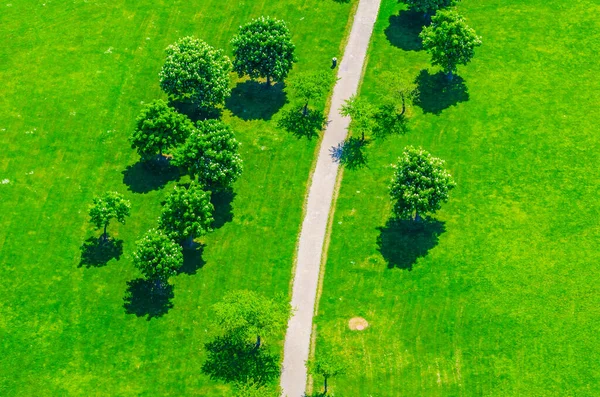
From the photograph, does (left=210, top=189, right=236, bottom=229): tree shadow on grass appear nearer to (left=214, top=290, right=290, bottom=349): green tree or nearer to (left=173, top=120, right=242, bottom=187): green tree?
(left=173, top=120, right=242, bottom=187): green tree

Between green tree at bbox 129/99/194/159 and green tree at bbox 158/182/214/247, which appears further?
green tree at bbox 129/99/194/159

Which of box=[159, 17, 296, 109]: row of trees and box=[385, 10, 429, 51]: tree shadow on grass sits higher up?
box=[385, 10, 429, 51]: tree shadow on grass

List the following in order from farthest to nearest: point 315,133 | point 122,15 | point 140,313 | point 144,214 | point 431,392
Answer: point 122,15
point 315,133
point 144,214
point 140,313
point 431,392

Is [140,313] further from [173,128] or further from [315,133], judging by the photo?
[315,133]

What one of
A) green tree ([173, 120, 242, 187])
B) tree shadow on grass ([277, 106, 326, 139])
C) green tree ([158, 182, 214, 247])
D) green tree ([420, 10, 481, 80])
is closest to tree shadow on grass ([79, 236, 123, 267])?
green tree ([158, 182, 214, 247])

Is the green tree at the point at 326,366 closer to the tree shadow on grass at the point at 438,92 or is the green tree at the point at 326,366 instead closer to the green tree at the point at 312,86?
the green tree at the point at 312,86

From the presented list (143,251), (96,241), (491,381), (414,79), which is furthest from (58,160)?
(491,381)

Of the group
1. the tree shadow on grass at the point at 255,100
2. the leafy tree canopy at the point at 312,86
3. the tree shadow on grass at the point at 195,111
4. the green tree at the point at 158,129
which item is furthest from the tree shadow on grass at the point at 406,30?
the green tree at the point at 158,129
